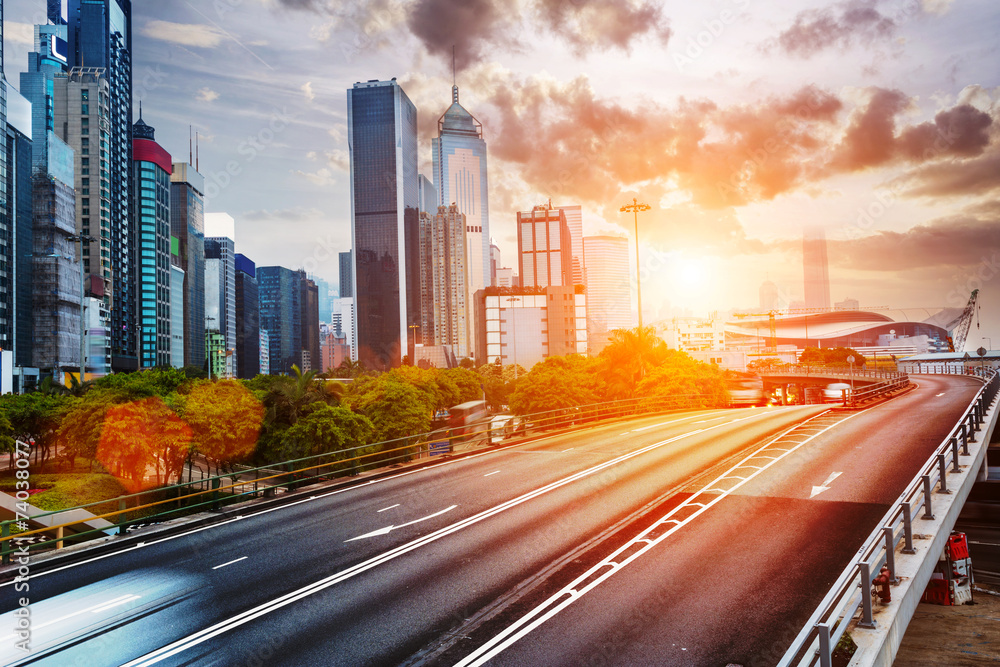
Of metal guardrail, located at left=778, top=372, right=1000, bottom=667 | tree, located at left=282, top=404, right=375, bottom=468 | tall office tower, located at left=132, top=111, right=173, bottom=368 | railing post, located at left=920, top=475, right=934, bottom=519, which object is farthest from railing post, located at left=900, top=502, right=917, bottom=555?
tall office tower, located at left=132, top=111, right=173, bottom=368

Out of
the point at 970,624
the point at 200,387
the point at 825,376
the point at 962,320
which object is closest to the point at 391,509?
the point at 970,624

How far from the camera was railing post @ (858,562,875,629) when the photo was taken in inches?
331

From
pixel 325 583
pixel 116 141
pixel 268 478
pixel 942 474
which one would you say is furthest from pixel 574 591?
pixel 116 141

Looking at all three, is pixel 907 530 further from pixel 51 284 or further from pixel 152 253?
pixel 152 253

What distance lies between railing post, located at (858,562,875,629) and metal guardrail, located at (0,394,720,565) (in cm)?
1323

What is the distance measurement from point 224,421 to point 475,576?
26727 mm

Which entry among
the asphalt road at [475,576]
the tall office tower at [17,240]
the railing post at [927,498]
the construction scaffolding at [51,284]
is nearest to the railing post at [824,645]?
the asphalt road at [475,576]

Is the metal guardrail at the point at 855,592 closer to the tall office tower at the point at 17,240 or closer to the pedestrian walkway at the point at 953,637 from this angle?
the pedestrian walkway at the point at 953,637

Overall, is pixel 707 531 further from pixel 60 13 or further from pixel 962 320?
pixel 962 320

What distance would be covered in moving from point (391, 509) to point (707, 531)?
878 cm

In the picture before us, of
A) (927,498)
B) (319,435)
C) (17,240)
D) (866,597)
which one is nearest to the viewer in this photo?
(866,597)

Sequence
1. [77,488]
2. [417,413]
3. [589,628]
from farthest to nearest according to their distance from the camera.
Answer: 1. [417,413]
2. [77,488]
3. [589,628]

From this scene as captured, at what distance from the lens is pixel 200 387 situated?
38.6 metres

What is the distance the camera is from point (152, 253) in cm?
17938
